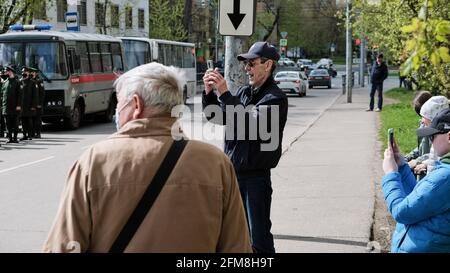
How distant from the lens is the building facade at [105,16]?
139 ft

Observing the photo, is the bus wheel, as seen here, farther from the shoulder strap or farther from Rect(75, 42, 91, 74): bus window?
the shoulder strap

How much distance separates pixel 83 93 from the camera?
22.6m

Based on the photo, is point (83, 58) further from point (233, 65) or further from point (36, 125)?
point (233, 65)

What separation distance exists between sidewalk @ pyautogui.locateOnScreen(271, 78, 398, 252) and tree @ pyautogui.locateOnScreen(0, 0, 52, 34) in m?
14.1

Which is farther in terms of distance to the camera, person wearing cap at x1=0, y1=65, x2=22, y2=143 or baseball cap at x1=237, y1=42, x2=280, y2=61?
person wearing cap at x1=0, y1=65, x2=22, y2=143

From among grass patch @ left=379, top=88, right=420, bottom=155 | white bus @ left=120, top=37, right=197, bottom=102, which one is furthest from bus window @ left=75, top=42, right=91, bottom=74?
grass patch @ left=379, top=88, right=420, bottom=155

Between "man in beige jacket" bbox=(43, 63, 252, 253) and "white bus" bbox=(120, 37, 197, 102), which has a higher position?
"white bus" bbox=(120, 37, 197, 102)

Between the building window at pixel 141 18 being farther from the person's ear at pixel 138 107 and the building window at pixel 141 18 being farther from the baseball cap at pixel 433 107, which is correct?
the person's ear at pixel 138 107

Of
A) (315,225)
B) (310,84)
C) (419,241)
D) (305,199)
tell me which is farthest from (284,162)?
(310,84)

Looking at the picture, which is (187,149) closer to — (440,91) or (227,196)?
(227,196)

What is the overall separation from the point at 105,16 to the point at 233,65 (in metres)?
35.9

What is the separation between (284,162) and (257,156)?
8.06 m

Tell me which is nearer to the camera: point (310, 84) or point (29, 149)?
point (29, 149)

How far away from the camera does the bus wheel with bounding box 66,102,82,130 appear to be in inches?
851
